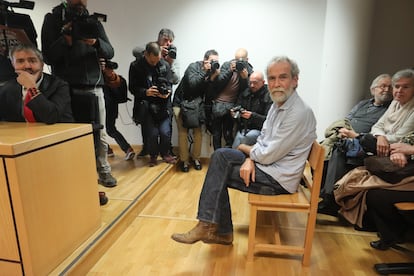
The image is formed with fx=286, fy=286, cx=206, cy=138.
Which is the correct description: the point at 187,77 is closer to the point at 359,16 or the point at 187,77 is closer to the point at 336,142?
the point at 336,142

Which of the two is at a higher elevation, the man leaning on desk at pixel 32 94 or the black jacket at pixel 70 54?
the black jacket at pixel 70 54

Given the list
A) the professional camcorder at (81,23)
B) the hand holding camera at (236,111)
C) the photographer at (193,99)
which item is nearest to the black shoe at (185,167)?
the photographer at (193,99)

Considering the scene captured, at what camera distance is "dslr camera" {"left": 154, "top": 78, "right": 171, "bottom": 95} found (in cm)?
282

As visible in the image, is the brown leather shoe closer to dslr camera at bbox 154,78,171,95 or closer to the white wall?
dslr camera at bbox 154,78,171,95

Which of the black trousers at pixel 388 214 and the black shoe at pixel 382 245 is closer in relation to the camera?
the black trousers at pixel 388 214

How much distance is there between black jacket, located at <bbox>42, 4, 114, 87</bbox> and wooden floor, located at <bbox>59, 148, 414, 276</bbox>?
930 millimetres

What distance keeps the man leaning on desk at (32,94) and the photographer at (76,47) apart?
1.04 ft

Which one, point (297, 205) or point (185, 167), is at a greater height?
point (297, 205)

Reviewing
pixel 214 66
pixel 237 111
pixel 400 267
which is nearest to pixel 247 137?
pixel 237 111

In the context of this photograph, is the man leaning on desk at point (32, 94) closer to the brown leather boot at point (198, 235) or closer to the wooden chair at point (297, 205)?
the brown leather boot at point (198, 235)

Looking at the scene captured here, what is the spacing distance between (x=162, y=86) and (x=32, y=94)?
141 cm

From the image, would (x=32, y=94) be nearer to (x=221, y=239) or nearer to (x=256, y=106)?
(x=221, y=239)

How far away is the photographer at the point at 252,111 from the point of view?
2676 mm

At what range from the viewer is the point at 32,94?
1545mm
